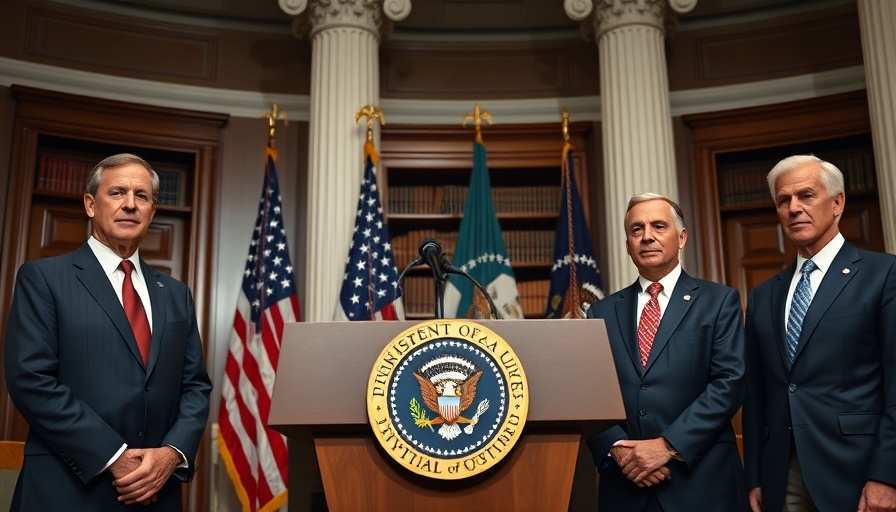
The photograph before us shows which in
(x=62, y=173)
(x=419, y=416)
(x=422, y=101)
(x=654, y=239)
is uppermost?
(x=422, y=101)

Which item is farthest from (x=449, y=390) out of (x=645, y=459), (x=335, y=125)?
(x=335, y=125)

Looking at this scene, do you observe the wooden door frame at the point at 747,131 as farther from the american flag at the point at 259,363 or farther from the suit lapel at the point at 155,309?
the suit lapel at the point at 155,309

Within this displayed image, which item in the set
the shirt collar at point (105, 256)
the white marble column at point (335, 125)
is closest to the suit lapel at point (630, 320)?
the shirt collar at point (105, 256)

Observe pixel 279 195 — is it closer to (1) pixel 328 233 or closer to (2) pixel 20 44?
→ (1) pixel 328 233

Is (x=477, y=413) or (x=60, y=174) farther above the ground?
(x=60, y=174)

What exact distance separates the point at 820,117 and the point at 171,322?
4567 millimetres

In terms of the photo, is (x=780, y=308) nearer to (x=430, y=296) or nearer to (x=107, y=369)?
(x=107, y=369)

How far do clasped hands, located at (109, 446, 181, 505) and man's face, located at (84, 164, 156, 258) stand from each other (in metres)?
0.56

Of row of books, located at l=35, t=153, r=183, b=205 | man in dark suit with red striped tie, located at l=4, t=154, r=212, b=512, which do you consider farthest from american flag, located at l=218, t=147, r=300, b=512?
man in dark suit with red striped tie, located at l=4, t=154, r=212, b=512

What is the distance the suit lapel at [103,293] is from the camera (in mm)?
2291

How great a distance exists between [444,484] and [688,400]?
87 centimetres

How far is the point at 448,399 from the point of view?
1874mm

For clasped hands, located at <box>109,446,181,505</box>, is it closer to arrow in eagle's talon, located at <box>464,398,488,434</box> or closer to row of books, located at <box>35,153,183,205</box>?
arrow in eagle's talon, located at <box>464,398,488,434</box>

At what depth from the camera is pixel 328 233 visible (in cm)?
509
